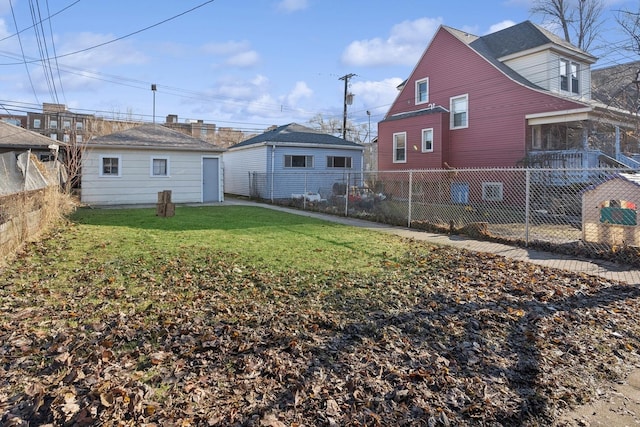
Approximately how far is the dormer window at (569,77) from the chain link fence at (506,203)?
217 inches

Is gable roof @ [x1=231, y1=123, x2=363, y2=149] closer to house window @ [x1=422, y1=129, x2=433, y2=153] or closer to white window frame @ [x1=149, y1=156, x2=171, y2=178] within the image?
house window @ [x1=422, y1=129, x2=433, y2=153]

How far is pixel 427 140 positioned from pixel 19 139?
65.1 feet

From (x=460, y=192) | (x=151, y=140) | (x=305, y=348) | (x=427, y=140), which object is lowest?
(x=305, y=348)

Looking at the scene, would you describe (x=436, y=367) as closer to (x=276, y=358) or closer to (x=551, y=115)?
(x=276, y=358)

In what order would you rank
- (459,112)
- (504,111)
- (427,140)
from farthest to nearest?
(427,140), (459,112), (504,111)

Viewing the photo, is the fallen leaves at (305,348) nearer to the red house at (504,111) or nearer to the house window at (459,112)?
the red house at (504,111)

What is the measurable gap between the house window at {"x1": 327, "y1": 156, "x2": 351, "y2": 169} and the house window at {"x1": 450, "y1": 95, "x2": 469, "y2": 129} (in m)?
5.83

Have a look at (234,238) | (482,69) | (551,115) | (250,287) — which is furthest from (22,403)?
(482,69)

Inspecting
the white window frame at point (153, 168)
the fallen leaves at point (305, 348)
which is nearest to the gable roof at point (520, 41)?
the white window frame at point (153, 168)

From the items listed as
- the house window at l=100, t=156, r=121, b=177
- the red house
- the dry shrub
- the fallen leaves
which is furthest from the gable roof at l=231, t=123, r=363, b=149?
the fallen leaves

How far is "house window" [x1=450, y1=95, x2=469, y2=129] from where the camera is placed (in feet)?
61.6

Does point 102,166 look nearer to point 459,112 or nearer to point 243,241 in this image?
point 243,241

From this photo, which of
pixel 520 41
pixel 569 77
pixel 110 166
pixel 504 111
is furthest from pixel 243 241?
pixel 569 77

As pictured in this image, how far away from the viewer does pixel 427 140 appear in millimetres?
19578
